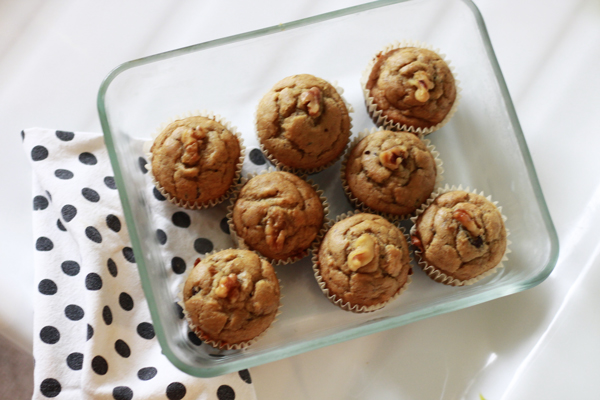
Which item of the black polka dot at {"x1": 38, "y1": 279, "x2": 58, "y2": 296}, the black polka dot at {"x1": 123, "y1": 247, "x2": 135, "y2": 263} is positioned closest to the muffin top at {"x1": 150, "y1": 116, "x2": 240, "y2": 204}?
the black polka dot at {"x1": 123, "y1": 247, "x2": 135, "y2": 263}

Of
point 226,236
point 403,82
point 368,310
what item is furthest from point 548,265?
point 226,236

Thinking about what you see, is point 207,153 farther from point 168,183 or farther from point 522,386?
point 522,386

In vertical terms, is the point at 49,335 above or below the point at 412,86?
below

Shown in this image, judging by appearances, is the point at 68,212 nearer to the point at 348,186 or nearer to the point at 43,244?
the point at 43,244

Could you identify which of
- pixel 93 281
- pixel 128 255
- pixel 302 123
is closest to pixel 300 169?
pixel 302 123

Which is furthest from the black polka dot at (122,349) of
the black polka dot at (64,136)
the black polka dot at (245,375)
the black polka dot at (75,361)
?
the black polka dot at (64,136)
